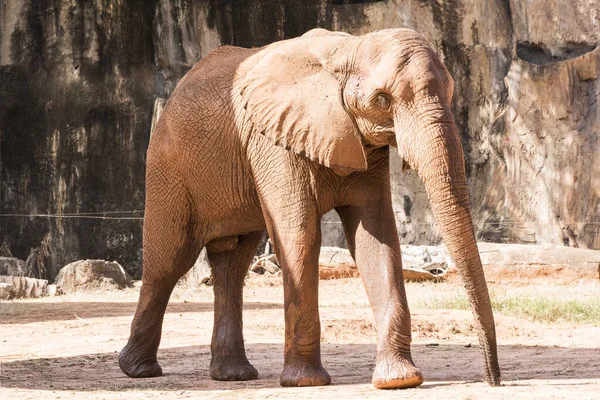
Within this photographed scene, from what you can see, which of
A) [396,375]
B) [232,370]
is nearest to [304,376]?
[396,375]

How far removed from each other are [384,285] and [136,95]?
1453cm

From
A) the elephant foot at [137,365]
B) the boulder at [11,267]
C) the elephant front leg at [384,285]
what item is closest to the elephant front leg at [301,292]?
the elephant front leg at [384,285]

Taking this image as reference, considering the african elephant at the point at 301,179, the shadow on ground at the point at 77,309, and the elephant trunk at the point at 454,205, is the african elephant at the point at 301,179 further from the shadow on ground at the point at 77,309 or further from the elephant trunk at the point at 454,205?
the shadow on ground at the point at 77,309

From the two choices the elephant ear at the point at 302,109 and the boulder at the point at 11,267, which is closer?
the elephant ear at the point at 302,109

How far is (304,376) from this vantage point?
7219 millimetres

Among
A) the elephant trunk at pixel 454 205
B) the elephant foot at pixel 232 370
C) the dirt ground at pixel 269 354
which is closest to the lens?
the elephant trunk at pixel 454 205

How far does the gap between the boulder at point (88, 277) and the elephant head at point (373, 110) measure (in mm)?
10289

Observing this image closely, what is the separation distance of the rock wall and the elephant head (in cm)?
1286

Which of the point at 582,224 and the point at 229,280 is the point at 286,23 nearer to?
the point at 582,224

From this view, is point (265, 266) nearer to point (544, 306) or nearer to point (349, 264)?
point (349, 264)

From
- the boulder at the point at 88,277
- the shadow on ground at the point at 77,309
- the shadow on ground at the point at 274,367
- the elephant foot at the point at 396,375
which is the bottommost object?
the shadow on ground at the point at 274,367

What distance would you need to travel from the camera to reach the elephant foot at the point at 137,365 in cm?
839

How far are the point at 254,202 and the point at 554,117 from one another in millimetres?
12545

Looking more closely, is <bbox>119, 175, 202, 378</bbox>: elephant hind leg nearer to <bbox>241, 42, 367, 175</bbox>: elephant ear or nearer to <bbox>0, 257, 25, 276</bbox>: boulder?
<bbox>241, 42, 367, 175</bbox>: elephant ear
